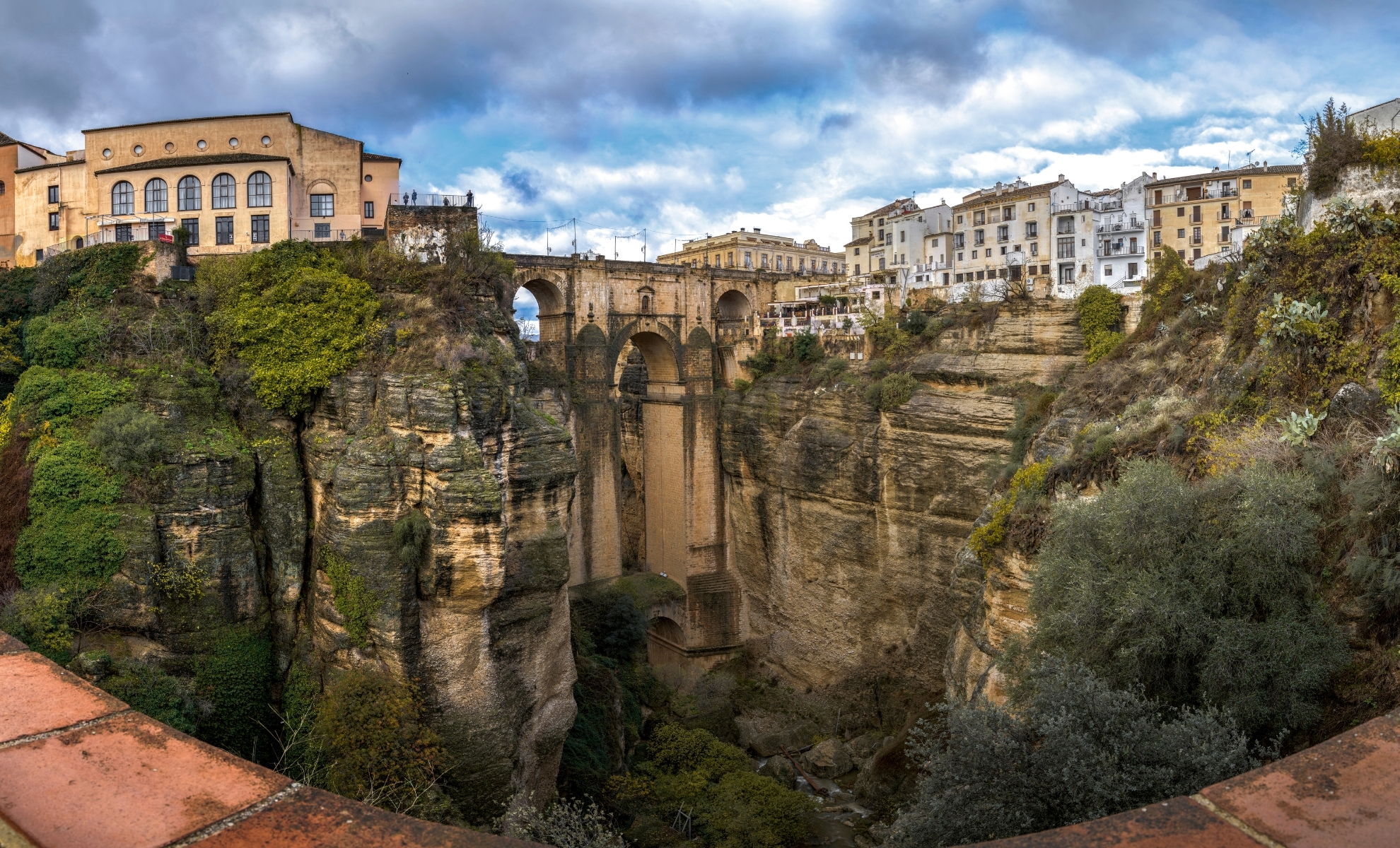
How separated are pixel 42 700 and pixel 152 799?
917 millimetres

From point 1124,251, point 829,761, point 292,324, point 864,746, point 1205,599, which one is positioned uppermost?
point 1124,251

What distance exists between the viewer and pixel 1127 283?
94.4 ft

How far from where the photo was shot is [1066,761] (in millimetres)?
7328

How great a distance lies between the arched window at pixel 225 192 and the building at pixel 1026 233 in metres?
27.3

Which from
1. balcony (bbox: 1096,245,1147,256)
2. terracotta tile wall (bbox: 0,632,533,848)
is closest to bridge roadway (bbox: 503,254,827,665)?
balcony (bbox: 1096,245,1147,256)

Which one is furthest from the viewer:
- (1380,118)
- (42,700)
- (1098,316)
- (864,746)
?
(864,746)

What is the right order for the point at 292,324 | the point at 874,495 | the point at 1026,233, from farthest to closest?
the point at 1026,233 < the point at 874,495 < the point at 292,324

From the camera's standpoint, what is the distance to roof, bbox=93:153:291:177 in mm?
25203

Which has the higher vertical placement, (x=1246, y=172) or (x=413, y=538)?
(x=1246, y=172)

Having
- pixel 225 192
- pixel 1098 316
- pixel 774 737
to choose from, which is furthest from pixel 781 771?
pixel 225 192

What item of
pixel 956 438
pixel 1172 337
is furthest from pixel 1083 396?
pixel 956 438

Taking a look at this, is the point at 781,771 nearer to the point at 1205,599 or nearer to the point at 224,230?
the point at 1205,599

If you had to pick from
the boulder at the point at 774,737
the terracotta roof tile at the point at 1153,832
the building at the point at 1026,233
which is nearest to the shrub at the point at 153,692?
the terracotta roof tile at the point at 1153,832

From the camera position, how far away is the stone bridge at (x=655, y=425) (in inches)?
1278
